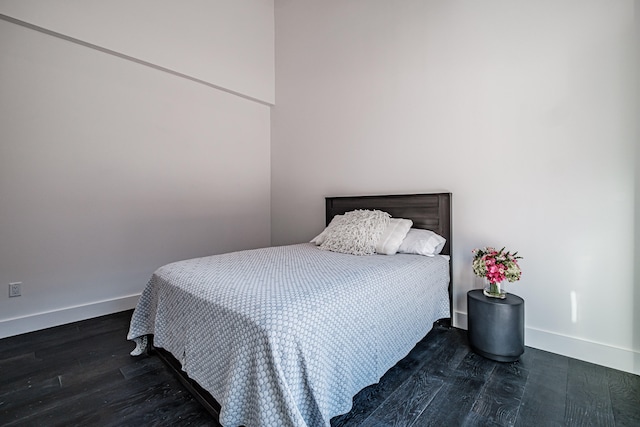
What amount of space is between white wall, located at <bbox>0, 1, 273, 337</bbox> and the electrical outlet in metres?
0.03

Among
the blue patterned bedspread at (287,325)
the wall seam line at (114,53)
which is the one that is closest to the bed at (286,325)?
the blue patterned bedspread at (287,325)

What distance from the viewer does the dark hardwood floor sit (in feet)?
4.36

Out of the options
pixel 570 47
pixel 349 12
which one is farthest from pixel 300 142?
pixel 570 47

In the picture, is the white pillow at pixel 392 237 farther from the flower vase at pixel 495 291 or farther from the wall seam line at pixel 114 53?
the wall seam line at pixel 114 53

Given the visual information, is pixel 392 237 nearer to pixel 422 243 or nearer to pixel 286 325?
pixel 422 243

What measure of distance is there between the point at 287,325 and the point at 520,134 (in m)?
2.15

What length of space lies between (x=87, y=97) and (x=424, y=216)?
3256mm

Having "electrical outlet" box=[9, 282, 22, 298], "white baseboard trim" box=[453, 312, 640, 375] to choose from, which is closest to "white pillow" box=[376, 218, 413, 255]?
"white baseboard trim" box=[453, 312, 640, 375]

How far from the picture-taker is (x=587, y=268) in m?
1.82

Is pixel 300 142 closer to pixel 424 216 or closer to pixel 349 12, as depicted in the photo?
pixel 349 12

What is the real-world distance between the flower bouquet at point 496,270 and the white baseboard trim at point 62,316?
10.6ft

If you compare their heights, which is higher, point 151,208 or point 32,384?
point 151,208

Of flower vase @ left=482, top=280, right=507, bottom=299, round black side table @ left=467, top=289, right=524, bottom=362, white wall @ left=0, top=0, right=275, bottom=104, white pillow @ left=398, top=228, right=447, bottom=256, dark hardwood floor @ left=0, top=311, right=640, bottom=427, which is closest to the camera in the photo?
dark hardwood floor @ left=0, top=311, right=640, bottom=427

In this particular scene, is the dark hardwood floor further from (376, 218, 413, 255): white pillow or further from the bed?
(376, 218, 413, 255): white pillow
